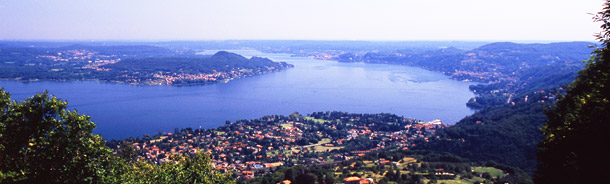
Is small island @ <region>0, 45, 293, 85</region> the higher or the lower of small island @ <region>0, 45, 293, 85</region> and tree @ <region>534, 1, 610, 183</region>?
the lower

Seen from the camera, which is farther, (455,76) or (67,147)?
(455,76)

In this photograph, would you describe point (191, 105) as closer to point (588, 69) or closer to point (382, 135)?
point (382, 135)

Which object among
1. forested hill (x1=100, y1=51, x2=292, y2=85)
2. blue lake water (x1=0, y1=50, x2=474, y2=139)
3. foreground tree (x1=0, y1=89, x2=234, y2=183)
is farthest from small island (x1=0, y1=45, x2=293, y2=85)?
foreground tree (x1=0, y1=89, x2=234, y2=183)

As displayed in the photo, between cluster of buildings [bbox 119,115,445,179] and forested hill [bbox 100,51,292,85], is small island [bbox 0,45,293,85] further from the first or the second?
cluster of buildings [bbox 119,115,445,179]

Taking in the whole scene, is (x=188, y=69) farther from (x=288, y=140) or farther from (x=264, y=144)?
(x=264, y=144)

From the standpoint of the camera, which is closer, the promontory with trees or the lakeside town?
the promontory with trees

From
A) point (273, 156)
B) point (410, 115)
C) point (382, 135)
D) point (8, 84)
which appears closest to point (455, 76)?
point (410, 115)
